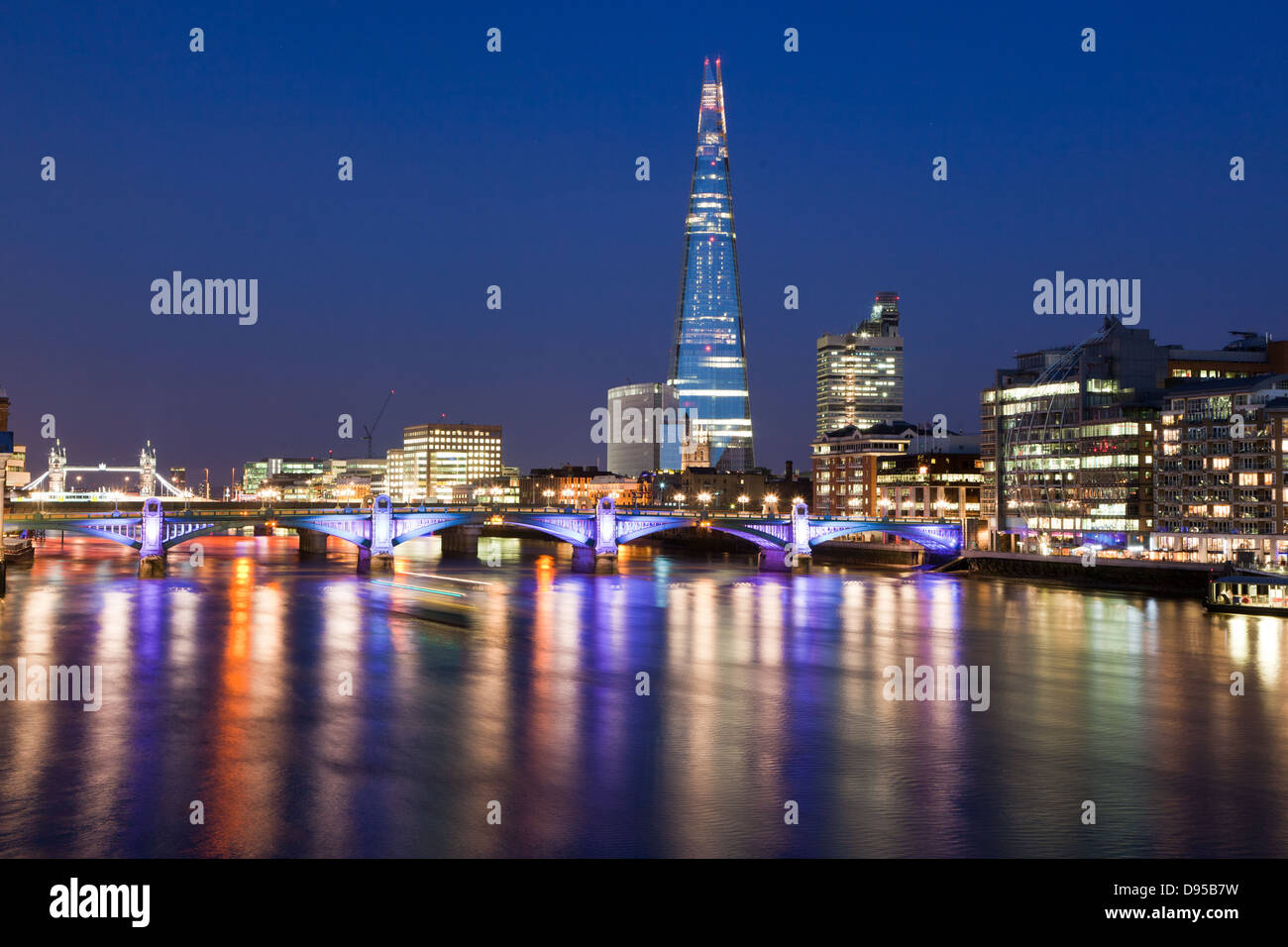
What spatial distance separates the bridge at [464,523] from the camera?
86.8 metres

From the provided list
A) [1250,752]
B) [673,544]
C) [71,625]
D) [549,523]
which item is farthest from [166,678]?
[673,544]

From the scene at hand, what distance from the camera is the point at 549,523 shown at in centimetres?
10200

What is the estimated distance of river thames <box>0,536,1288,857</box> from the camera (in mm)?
24750

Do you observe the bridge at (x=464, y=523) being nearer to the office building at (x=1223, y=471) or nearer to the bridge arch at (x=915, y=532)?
the bridge arch at (x=915, y=532)

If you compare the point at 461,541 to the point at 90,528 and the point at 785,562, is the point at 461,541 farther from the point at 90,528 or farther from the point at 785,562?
the point at 90,528

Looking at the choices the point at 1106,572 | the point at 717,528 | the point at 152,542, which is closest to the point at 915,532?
the point at 717,528

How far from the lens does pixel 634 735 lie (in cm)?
3397

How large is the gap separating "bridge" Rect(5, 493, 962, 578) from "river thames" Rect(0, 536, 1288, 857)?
22.0 metres

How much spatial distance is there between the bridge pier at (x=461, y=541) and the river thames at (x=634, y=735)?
211 ft

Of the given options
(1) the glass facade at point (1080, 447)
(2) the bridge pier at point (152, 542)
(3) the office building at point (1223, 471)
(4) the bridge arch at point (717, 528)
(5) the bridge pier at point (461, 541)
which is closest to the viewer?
(2) the bridge pier at point (152, 542)

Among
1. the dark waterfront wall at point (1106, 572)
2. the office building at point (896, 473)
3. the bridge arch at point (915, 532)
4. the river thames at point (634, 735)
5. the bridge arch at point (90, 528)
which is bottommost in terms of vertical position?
the river thames at point (634, 735)

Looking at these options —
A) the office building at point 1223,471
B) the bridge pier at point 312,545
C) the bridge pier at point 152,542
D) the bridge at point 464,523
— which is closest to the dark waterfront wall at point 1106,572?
the office building at point 1223,471
